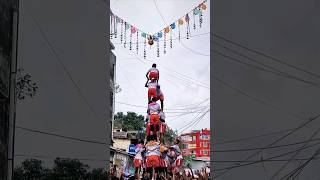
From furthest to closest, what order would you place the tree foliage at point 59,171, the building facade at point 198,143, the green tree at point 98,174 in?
the building facade at point 198,143 < the green tree at point 98,174 < the tree foliage at point 59,171

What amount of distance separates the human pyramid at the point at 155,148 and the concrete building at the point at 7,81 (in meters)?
8.29

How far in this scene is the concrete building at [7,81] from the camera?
4801 mm

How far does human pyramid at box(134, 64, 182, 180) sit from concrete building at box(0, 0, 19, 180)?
829cm

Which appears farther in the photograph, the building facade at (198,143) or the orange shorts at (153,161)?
the building facade at (198,143)

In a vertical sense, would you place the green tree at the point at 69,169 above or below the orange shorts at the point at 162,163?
above

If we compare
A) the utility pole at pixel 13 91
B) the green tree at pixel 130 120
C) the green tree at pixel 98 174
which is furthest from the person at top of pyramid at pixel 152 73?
the green tree at pixel 130 120

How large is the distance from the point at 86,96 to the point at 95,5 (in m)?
1.70

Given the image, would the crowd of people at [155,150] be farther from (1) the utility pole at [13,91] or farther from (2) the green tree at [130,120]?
(2) the green tree at [130,120]

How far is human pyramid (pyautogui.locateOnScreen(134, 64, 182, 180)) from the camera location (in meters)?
13.1

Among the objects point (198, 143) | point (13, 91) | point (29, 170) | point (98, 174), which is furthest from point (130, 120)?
point (13, 91)
